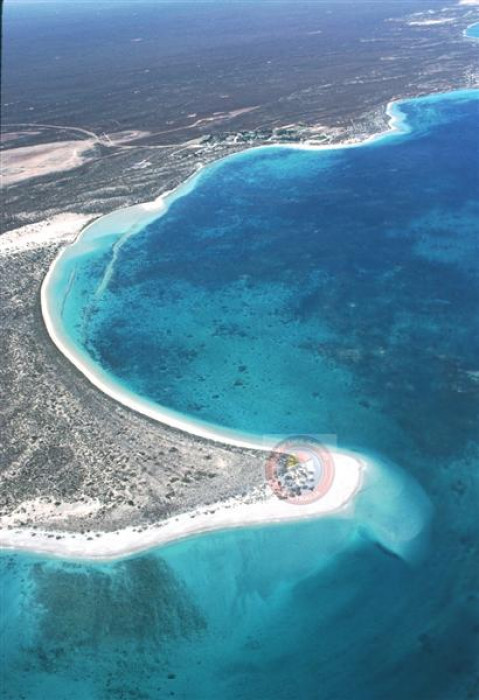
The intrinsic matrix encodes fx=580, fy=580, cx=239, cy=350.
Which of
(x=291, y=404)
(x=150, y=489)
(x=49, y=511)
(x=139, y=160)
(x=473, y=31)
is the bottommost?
(x=291, y=404)

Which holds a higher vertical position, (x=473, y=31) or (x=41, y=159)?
(x=473, y=31)

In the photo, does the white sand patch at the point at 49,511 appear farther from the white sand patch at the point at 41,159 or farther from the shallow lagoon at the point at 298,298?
the white sand patch at the point at 41,159

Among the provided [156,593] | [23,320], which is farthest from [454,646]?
[23,320]

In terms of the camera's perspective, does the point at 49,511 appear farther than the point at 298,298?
No

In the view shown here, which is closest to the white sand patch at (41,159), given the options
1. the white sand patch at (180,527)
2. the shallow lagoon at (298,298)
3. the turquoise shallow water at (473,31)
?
the shallow lagoon at (298,298)

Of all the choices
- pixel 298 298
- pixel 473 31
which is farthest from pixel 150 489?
pixel 473 31

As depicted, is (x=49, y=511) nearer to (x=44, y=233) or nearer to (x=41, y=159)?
(x=44, y=233)
